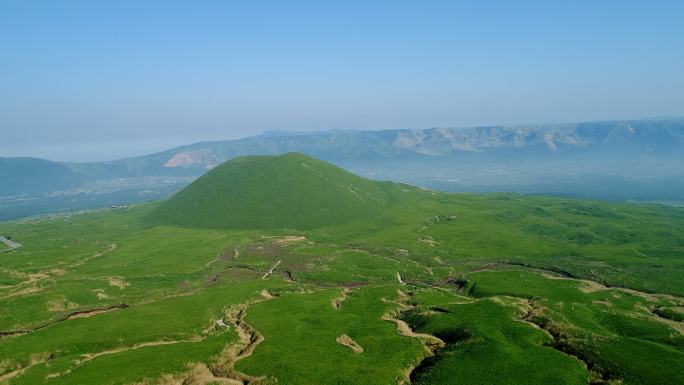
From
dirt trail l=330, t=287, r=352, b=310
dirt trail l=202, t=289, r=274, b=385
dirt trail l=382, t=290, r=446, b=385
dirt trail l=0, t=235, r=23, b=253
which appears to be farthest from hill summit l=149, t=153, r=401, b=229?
dirt trail l=382, t=290, r=446, b=385

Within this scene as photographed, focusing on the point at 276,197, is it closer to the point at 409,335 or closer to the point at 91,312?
the point at 91,312

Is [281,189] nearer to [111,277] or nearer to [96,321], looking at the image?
[111,277]

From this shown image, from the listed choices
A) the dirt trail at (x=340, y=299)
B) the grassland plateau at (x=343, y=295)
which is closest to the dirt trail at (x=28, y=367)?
the grassland plateau at (x=343, y=295)

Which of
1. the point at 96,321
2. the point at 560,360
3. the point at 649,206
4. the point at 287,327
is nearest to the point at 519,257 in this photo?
the point at 560,360

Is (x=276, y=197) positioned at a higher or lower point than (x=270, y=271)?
higher

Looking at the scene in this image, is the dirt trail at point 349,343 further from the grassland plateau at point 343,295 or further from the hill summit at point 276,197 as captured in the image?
the hill summit at point 276,197

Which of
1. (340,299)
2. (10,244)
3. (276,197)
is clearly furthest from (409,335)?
(10,244)
